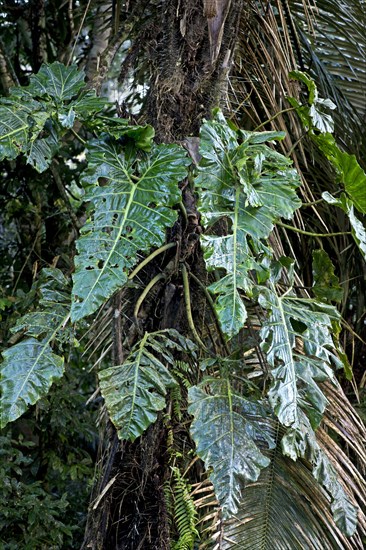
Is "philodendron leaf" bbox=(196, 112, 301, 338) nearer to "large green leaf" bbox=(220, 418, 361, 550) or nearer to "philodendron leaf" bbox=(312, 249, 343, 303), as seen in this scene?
"philodendron leaf" bbox=(312, 249, 343, 303)

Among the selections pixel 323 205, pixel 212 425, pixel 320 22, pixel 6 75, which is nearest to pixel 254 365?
pixel 212 425

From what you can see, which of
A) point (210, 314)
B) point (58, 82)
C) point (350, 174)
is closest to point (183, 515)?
point (210, 314)

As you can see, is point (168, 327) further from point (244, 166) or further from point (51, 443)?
point (51, 443)

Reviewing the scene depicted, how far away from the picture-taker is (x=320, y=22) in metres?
2.89

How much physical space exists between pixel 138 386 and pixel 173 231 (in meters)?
0.43

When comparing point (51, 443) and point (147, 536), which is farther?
point (51, 443)

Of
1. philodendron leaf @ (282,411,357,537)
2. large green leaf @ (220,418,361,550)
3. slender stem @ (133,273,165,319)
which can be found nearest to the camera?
philodendron leaf @ (282,411,357,537)

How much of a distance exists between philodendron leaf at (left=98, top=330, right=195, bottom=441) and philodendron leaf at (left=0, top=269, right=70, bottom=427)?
0.12 metres

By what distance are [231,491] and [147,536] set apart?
0.37 metres

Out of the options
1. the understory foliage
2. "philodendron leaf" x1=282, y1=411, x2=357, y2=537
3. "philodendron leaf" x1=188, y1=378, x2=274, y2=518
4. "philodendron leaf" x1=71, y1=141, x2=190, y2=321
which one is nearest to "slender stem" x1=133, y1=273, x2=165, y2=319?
the understory foliage

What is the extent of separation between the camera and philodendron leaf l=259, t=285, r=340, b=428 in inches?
59.9

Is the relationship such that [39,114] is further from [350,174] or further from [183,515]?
[183,515]

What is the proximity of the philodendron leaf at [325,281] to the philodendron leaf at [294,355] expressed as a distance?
189mm

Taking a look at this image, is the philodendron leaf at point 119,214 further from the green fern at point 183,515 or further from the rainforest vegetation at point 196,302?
the green fern at point 183,515
